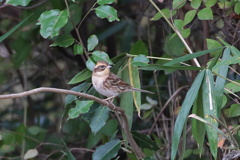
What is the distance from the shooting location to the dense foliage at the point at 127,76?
3.48 m

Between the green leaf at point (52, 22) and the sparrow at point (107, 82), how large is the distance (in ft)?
1.45

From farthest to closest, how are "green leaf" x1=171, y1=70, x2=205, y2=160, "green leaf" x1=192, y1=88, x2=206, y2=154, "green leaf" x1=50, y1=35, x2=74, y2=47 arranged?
"green leaf" x1=50, y1=35, x2=74, y2=47
"green leaf" x1=192, y1=88, x2=206, y2=154
"green leaf" x1=171, y1=70, x2=205, y2=160

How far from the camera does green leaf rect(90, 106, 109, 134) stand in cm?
376

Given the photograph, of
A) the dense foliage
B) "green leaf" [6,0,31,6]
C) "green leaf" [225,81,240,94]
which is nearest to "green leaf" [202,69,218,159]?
the dense foliage

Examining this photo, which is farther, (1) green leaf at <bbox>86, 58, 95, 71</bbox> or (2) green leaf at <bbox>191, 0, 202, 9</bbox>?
(2) green leaf at <bbox>191, 0, 202, 9</bbox>

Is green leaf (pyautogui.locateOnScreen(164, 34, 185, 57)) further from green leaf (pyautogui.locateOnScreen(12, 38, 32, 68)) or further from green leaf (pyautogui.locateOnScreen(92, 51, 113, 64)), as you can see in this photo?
green leaf (pyautogui.locateOnScreen(12, 38, 32, 68))

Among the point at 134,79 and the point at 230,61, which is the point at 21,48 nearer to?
the point at 134,79

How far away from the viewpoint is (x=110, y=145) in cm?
402

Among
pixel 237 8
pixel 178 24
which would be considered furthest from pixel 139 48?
pixel 237 8

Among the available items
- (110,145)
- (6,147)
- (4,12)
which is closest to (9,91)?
(4,12)

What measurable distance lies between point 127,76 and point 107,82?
0.16 metres

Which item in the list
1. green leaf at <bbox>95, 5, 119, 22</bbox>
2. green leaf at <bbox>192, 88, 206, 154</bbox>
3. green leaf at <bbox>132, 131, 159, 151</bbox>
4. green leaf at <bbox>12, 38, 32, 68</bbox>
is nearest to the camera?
green leaf at <bbox>192, 88, 206, 154</bbox>

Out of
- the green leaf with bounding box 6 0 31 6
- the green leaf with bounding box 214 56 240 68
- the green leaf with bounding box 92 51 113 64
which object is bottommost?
the green leaf with bounding box 214 56 240 68

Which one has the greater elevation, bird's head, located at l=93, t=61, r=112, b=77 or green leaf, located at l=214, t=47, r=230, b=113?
bird's head, located at l=93, t=61, r=112, b=77
